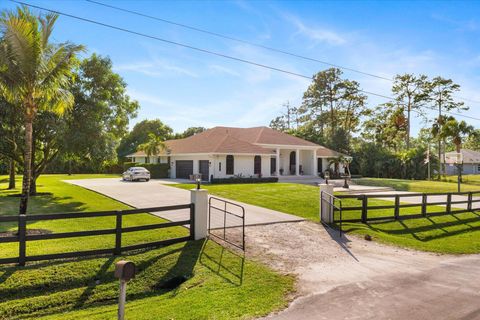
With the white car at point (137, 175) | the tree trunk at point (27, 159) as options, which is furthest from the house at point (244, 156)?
the tree trunk at point (27, 159)

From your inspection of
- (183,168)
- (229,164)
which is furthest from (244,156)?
(183,168)

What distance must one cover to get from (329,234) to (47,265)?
310 inches

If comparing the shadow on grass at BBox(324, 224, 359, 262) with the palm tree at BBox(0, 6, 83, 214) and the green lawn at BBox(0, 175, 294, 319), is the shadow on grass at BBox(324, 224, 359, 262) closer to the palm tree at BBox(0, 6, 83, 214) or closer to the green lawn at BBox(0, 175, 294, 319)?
the green lawn at BBox(0, 175, 294, 319)

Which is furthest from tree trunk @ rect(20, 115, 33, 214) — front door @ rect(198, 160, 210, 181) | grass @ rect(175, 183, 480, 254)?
front door @ rect(198, 160, 210, 181)

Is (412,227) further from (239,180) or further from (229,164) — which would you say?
(229,164)

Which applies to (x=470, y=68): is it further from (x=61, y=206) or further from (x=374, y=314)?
(x=61, y=206)

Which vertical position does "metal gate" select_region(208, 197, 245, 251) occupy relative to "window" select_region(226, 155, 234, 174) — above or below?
below

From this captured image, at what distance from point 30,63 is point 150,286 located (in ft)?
25.5

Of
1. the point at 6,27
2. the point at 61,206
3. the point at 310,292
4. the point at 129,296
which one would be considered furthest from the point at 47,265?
the point at 61,206

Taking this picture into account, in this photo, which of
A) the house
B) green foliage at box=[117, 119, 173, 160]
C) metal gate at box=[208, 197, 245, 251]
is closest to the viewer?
metal gate at box=[208, 197, 245, 251]

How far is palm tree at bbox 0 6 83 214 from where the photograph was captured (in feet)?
31.9

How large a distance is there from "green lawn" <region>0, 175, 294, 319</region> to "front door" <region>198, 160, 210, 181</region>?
70.6 ft

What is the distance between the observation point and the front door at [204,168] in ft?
100

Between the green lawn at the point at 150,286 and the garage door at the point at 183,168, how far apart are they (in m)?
24.1
